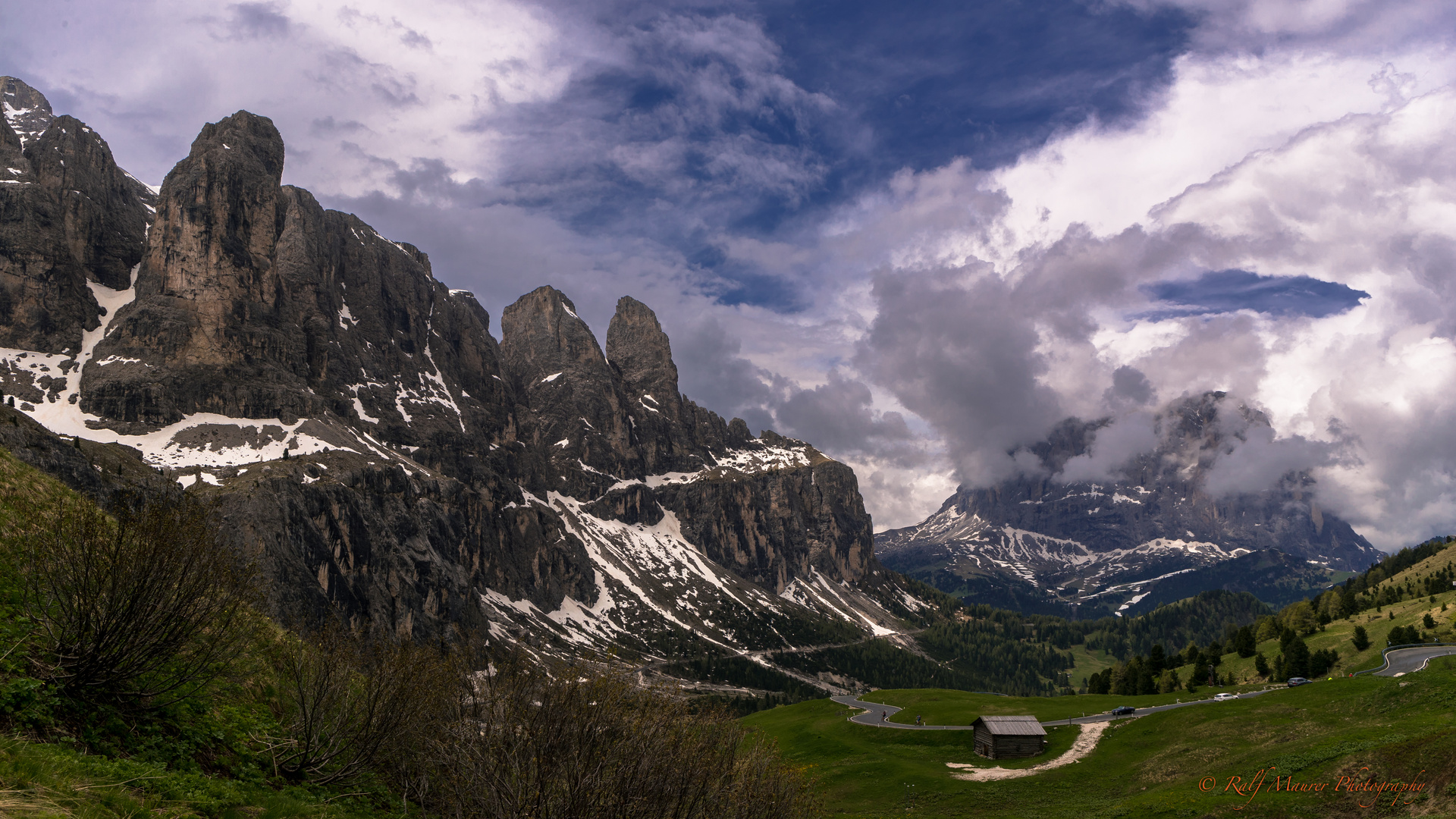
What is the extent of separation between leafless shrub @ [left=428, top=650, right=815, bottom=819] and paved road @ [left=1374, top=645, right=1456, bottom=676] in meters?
82.4

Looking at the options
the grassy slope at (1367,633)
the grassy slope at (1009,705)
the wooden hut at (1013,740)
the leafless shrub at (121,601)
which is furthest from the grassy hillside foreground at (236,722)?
the grassy slope at (1367,633)

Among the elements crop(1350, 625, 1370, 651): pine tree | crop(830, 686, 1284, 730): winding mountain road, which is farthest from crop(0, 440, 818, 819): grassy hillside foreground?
crop(1350, 625, 1370, 651): pine tree

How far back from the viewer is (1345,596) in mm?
144250

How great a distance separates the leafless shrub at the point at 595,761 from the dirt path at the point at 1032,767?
4409cm

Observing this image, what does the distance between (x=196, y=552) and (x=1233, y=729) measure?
73.7 meters

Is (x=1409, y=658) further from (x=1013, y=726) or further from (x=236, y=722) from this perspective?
(x=236, y=722)

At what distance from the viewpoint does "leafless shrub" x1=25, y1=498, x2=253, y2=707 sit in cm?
1892

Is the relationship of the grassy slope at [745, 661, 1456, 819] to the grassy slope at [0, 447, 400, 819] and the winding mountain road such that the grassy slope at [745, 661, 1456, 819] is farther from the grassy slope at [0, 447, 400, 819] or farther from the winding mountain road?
the grassy slope at [0, 447, 400, 819]

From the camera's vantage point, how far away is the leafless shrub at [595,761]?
1989 cm

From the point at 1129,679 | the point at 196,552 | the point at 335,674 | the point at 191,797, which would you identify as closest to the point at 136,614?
the point at 196,552

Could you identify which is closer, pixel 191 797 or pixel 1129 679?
pixel 191 797

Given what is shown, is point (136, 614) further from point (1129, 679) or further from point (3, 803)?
point (1129, 679)
